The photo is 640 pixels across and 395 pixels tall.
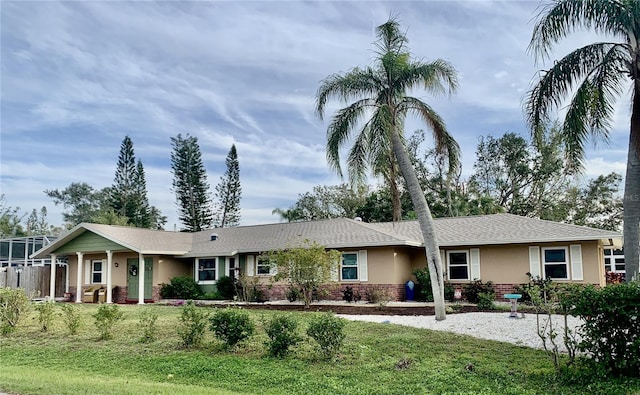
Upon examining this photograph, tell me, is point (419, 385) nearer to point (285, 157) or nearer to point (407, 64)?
point (407, 64)

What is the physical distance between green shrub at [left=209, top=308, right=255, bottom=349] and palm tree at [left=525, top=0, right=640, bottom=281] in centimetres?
718

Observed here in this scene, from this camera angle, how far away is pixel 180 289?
24188mm

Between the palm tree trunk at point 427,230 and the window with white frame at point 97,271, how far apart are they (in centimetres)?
1784

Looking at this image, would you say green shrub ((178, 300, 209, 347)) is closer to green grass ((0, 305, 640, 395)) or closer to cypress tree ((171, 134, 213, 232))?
green grass ((0, 305, 640, 395))

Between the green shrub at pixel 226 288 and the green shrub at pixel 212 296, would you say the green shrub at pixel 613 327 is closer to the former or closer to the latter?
the green shrub at pixel 226 288

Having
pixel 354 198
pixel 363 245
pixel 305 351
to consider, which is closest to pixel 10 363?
pixel 305 351

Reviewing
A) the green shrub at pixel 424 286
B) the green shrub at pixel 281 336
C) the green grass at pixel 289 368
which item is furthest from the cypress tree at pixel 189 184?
the green shrub at pixel 281 336

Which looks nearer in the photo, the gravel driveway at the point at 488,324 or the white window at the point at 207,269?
the gravel driveway at the point at 488,324

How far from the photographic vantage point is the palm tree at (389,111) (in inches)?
563

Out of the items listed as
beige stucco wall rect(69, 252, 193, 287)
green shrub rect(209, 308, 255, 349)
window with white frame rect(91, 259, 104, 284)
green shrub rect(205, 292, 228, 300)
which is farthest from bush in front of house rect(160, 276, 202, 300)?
green shrub rect(209, 308, 255, 349)

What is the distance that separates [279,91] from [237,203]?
2605 centimetres

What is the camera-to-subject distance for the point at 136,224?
43219mm

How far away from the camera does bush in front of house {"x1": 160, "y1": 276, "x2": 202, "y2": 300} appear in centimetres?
2411

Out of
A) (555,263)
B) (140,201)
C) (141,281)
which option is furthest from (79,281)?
(555,263)
